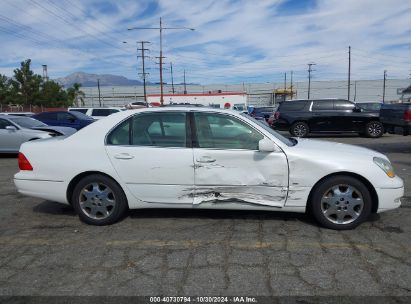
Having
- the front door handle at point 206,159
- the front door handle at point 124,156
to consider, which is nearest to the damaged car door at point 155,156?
the front door handle at point 124,156

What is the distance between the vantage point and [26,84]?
146 feet

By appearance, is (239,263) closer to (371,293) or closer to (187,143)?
(371,293)

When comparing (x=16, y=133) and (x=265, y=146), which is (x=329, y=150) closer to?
(x=265, y=146)

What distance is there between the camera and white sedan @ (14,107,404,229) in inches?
175

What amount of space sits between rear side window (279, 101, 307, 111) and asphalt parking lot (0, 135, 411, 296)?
1194cm

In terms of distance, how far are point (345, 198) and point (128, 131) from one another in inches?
105

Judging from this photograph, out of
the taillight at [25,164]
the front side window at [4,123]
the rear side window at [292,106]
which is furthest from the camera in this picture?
the rear side window at [292,106]

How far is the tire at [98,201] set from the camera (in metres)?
4.73

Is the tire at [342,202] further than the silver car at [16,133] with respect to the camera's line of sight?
No

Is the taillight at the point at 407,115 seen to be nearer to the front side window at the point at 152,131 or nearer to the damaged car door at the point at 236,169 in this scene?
the damaged car door at the point at 236,169

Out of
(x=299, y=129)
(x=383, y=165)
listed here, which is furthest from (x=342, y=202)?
(x=299, y=129)

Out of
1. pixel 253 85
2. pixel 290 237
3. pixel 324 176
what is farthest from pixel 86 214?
pixel 253 85

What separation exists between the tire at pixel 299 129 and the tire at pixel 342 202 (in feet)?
41.0

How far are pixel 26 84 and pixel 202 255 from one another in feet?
152
